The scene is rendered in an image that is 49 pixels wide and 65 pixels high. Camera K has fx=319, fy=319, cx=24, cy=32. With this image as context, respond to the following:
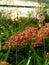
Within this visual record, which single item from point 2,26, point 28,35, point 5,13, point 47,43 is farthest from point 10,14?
point 28,35

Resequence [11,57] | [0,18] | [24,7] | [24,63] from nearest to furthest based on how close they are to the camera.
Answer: [24,63]
[11,57]
[0,18]
[24,7]

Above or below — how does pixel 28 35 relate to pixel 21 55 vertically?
above

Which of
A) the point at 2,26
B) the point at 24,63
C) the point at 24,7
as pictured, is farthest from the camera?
the point at 24,7

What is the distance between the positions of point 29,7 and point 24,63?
3516 mm

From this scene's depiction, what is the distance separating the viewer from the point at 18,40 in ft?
7.23

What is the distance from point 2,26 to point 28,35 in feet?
6.59

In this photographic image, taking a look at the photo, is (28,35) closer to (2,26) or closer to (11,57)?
(11,57)

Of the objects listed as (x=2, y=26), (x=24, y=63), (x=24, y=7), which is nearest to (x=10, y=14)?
(x=2, y=26)

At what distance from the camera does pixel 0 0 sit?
19.9 feet

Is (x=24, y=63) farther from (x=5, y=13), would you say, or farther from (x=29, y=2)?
(x=29, y=2)

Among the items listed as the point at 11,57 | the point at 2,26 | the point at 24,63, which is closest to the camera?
the point at 24,63

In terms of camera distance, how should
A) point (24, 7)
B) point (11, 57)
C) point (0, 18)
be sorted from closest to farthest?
point (11, 57) < point (0, 18) < point (24, 7)

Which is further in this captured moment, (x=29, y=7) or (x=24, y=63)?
(x=29, y=7)

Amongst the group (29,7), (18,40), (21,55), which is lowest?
(29,7)
